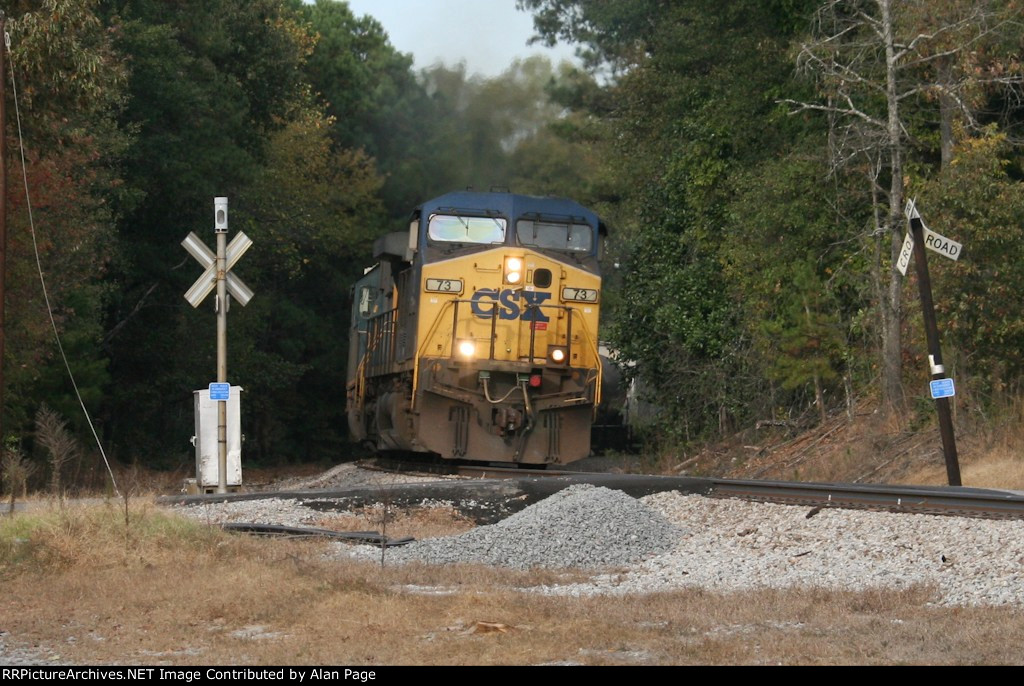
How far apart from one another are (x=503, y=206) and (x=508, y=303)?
157 cm

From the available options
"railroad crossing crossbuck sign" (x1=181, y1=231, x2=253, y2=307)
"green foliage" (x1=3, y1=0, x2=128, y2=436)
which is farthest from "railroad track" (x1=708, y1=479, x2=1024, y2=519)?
"green foliage" (x1=3, y1=0, x2=128, y2=436)

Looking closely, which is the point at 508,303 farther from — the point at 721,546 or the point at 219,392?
the point at 721,546

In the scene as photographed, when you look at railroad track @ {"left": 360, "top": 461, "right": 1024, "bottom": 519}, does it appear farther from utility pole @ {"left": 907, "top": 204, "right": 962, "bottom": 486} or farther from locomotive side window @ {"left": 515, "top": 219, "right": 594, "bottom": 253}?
locomotive side window @ {"left": 515, "top": 219, "right": 594, "bottom": 253}

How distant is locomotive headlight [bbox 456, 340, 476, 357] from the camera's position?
61.5 feet

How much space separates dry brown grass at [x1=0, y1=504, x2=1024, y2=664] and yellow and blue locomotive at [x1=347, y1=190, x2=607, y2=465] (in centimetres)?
898

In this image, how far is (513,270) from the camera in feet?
62.1

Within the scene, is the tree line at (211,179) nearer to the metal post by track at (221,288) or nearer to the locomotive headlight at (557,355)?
the metal post by track at (221,288)

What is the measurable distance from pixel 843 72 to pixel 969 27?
205 cm

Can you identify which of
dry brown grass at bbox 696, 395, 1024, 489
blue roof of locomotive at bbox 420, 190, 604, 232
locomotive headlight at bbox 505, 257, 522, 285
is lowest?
dry brown grass at bbox 696, 395, 1024, 489

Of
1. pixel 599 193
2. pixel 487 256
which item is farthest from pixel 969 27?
pixel 599 193

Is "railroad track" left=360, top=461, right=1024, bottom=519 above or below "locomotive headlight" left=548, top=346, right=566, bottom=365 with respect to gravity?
below

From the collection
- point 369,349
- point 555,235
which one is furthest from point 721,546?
point 369,349

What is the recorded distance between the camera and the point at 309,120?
4550cm

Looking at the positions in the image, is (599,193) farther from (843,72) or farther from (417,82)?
(843,72)
